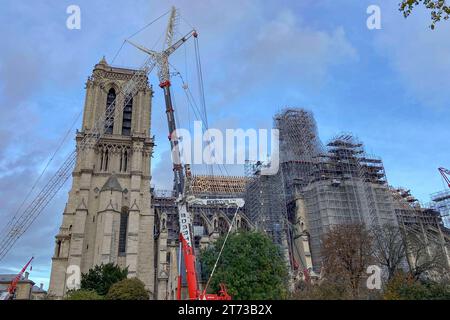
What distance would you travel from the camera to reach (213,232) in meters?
53.8

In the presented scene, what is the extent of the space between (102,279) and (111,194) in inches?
511

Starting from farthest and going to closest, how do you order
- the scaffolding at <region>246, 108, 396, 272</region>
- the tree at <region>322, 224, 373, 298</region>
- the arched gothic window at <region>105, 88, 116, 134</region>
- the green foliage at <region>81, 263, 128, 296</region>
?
the arched gothic window at <region>105, 88, 116, 134</region>
the scaffolding at <region>246, 108, 396, 272</region>
the green foliage at <region>81, 263, 128, 296</region>
the tree at <region>322, 224, 373, 298</region>

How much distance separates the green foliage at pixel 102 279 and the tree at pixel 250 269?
31.4ft

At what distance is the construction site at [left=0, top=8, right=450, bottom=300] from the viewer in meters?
46.9

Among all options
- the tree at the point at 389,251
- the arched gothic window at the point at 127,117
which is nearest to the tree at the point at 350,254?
the tree at the point at 389,251

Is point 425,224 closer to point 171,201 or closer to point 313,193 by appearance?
point 313,193

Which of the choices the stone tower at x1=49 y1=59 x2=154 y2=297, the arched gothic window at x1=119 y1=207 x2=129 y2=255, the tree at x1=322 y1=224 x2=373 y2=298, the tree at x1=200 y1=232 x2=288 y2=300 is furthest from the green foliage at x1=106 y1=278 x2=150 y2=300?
the tree at x1=322 y1=224 x2=373 y2=298

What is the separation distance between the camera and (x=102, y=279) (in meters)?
39.3

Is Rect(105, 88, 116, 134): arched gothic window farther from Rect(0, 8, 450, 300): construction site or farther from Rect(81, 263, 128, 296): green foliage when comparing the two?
Rect(81, 263, 128, 296): green foliage

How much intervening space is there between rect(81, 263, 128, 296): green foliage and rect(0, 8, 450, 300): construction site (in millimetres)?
4669

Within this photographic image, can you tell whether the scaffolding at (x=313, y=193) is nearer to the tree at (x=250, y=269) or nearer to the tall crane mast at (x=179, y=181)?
the tree at (x=250, y=269)

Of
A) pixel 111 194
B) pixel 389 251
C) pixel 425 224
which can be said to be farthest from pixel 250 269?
pixel 425 224
